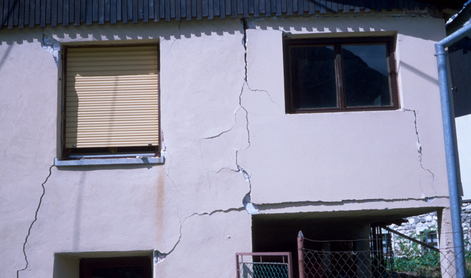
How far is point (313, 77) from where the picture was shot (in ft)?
20.5

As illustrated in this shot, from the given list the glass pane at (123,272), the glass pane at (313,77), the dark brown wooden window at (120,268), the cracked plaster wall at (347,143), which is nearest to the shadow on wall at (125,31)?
the cracked plaster wall at (347,143)

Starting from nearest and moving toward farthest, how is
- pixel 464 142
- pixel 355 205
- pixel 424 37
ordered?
pixel 355 205 → pixel 424 37 → pixel 464 142

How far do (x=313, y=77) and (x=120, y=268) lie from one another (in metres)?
3.62

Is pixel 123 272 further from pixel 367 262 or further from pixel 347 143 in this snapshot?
pixel 367 262

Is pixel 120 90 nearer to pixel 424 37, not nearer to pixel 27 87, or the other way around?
pixel 27 87

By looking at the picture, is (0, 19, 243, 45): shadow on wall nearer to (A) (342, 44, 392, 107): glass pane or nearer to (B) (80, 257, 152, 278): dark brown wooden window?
(A) (342, 44, 392, 107): glass pane

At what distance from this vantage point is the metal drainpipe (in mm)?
5461

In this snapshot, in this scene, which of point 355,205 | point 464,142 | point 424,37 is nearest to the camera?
point 355,205

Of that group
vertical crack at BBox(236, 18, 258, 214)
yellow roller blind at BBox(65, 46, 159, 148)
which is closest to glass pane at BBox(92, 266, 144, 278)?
yellow roller blind at BBox(65, 46, 159, 148)

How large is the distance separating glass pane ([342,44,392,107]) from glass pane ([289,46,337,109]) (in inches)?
8.0

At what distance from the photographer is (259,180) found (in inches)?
228

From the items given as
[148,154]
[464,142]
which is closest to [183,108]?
[148,154]

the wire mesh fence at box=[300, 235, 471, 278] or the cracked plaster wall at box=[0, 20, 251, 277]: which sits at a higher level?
the cracked plaster wall at box=[0, 20, 251, 277]

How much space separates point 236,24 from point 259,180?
1.99 meters
